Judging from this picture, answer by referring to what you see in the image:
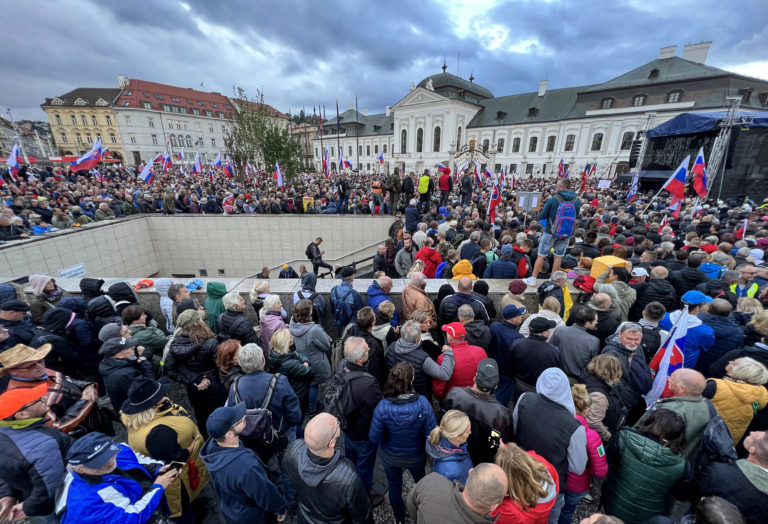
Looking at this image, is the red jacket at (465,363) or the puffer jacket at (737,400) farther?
the red jacket at (465,363)

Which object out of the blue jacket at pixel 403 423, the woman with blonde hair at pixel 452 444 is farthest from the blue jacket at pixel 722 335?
the blue jacket at pixel 403 423

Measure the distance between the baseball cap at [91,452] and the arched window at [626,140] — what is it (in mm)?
49434

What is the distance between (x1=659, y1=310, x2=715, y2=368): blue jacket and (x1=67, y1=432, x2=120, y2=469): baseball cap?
533 cm

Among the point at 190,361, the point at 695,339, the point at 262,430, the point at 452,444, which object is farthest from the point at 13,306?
the point at 695,339

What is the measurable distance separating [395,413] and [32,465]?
96.3 inches

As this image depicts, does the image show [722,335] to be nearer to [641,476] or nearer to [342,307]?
[641,476]

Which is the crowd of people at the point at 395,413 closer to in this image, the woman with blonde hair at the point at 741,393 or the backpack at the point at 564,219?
the woman with blonde hair at the point at 741,393

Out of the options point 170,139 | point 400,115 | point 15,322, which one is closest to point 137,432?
point 15,322

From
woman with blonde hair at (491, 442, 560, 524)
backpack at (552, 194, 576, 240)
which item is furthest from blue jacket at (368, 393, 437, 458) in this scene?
backpack at (552, 194, 576, 240)

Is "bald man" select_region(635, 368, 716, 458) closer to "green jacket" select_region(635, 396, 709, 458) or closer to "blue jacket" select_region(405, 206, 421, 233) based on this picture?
"green jacket" select_region(635, 396, 709, 458)

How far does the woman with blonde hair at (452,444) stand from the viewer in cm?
212

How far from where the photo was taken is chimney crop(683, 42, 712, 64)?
35.8 metres

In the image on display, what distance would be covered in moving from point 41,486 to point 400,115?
56.3 meters

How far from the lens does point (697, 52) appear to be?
36156mm
